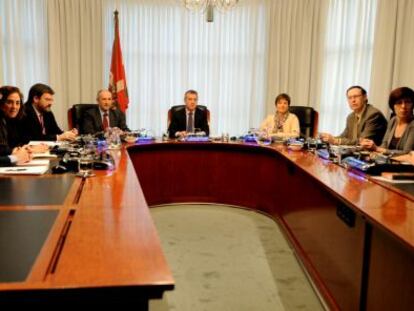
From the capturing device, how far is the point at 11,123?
3.36 metres

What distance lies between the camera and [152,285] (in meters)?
1.01

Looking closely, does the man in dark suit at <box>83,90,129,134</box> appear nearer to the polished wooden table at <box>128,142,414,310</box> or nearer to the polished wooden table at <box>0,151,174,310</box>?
the polished wooden table at <box>128,142,414,310</box>

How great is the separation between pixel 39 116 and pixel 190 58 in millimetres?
2565

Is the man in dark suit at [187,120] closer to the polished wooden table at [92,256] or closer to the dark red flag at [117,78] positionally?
the dark red flag at [117,78]

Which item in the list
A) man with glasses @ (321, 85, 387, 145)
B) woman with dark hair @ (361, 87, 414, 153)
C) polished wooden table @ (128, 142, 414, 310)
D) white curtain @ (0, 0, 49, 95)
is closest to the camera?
polished wooden table @ (128, 142, 414, 310)

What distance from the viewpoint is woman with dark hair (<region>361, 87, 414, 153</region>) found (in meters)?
3.15

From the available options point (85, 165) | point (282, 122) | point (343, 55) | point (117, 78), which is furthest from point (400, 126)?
point (117, 78)

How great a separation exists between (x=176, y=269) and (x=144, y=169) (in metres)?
1.58

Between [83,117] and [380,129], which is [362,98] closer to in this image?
[380,129]

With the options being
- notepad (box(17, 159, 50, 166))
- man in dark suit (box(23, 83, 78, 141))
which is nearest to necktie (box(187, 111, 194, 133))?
man in dark suit (box(23, 83, 78, 141))

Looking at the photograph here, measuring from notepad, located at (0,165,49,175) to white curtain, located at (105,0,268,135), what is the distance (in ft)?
11.6

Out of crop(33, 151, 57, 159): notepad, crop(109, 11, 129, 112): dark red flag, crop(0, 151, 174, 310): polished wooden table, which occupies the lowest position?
crop(0, 151, 174, 310): polished wooden table

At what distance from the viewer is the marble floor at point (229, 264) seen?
2377 mm

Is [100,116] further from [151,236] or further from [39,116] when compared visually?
[151,236]
